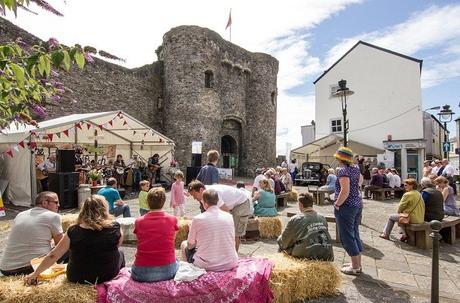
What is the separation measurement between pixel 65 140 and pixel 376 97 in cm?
1889

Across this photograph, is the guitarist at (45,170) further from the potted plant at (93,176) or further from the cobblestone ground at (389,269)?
the cobblestone ground at (389,269)

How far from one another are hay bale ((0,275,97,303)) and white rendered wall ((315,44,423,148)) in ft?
71.6

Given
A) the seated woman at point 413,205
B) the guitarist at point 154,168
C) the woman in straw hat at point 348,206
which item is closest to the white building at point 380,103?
the guitarist at point 154,168

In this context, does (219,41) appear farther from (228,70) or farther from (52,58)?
(52,58)

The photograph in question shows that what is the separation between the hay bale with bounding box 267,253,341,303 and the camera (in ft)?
11.3

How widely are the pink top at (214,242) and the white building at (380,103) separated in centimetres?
2027

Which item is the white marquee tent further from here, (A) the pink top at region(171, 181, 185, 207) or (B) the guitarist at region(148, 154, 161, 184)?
(A) the pink top at region(171, 181, 185, 207)

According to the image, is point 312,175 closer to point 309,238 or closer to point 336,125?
point 336,125

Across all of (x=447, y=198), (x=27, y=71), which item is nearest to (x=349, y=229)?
(x=27, y=71)

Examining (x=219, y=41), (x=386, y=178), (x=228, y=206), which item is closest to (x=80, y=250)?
(x=228, y=206)

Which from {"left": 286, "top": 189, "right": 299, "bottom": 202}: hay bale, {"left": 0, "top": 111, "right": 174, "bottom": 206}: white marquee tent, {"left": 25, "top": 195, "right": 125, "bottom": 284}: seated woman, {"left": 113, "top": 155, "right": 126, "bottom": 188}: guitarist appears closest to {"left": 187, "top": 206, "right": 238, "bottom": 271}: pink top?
{"left": 25, "top": 195, "right": 125, "bottom": 284}: seated woman

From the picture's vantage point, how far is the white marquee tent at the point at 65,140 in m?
9.58

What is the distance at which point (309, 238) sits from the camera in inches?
152

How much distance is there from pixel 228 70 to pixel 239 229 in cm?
1926
